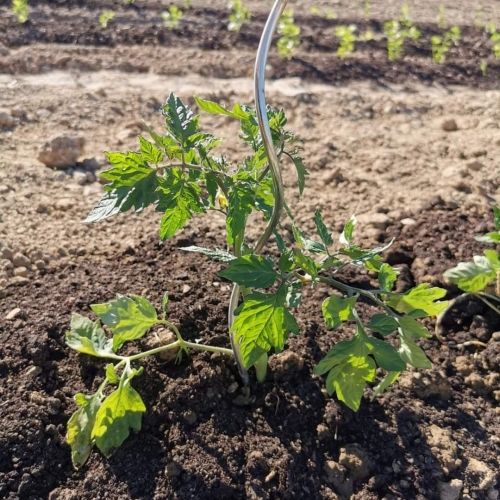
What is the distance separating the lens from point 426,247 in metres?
3.11

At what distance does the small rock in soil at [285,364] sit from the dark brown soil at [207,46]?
135 inches

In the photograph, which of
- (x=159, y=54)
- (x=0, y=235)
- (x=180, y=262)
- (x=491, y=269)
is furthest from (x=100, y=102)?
(x=491, y=269)

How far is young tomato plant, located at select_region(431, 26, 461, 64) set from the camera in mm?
5867

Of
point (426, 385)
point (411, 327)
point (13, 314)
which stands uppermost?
point (411, 327)

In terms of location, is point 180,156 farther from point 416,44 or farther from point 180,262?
point 416,44

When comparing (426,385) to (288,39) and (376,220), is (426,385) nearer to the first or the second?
(376,220)

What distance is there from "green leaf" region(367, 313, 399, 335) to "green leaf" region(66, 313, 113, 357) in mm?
907

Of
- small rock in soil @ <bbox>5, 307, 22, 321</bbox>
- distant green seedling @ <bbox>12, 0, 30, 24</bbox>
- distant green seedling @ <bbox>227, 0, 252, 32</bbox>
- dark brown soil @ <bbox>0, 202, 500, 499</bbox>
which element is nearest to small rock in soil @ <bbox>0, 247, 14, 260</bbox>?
dark brown soil @ <bbox>0, 202, 500, 499</bbox>

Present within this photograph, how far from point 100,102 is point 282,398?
2.91 m

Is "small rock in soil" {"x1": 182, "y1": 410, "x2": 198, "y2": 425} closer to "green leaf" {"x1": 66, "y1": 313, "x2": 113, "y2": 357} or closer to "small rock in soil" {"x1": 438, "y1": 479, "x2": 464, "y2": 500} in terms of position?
"green leaf" {"x1": 66, "y1": 313, "x2": 113, "y2": 357}

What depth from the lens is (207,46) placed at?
19.4 feet

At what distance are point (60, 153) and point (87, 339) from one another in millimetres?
1814

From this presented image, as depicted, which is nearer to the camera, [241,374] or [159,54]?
[241,374]

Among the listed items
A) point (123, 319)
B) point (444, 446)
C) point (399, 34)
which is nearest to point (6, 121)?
point (123, 319)
